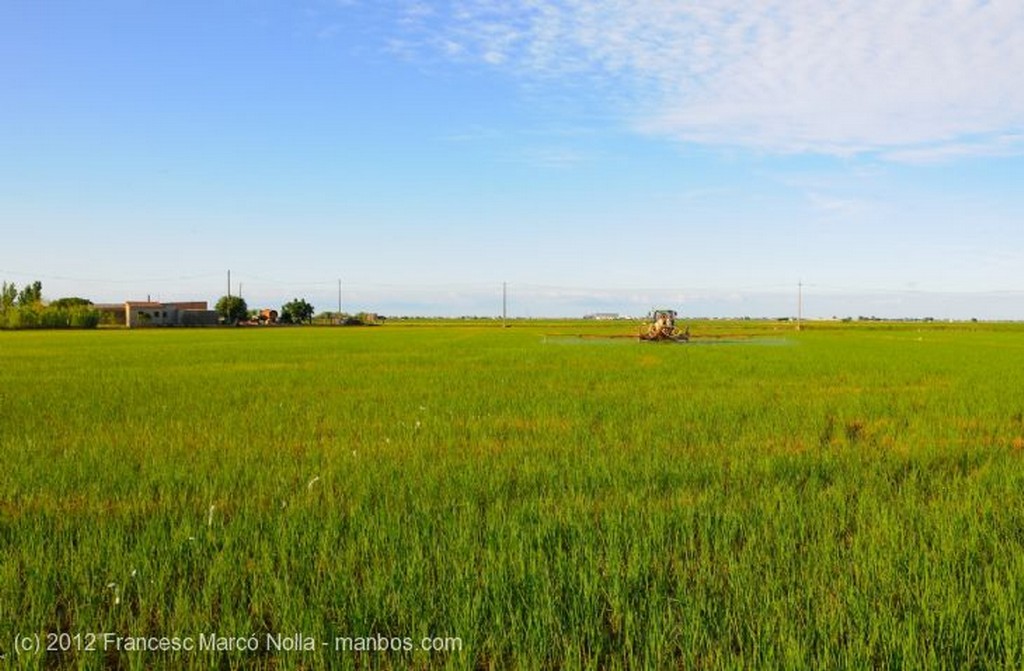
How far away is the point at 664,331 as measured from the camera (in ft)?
141

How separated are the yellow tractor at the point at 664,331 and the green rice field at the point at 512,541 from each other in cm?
3117

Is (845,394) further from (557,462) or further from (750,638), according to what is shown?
(750,638)

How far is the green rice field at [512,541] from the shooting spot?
3.38 meters

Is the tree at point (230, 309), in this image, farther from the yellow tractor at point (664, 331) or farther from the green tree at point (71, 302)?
the yellow tractor at point (664, 331)

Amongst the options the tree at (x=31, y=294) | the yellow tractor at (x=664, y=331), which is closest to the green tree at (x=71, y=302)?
the tree at (x=31, y=294)

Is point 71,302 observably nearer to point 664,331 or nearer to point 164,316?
point 164,316

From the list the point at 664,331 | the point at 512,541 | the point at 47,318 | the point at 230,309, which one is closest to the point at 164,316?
the point at 230,309

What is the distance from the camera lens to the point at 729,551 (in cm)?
465

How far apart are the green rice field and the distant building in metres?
92.6

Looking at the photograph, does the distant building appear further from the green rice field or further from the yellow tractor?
the green rice field

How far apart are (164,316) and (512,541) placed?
353 ft

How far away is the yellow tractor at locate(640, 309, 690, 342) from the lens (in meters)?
42.7

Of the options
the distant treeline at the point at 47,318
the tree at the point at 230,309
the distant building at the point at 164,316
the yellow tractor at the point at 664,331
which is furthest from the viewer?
the tree at the point at 230,309

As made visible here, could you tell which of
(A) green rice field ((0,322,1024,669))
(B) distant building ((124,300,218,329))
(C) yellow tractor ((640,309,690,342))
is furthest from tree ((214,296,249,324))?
(A) green rice field ((0,322,1024,669))
